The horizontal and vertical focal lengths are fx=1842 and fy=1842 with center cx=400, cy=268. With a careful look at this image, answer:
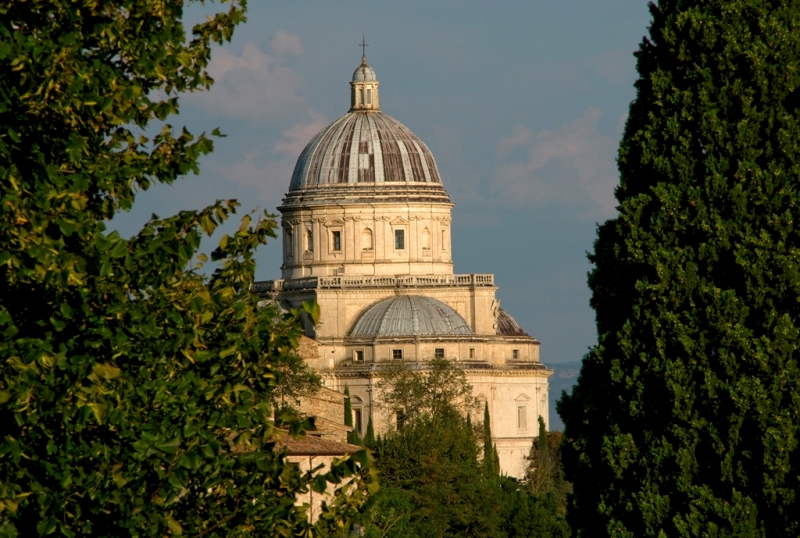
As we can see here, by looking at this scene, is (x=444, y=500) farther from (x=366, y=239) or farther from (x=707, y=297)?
(x=366, y=239)

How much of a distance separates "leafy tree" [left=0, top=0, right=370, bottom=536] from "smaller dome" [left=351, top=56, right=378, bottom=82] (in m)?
102

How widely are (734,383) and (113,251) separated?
7.88m

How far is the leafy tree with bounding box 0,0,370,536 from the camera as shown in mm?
12234

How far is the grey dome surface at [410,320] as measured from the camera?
10169 centimetres

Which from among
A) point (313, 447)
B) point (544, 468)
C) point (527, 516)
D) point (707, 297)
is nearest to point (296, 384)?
point (544, 468)

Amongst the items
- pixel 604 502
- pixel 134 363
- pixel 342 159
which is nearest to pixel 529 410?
pixel 342 159

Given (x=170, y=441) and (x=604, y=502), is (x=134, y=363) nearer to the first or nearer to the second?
(x=170, y=441)

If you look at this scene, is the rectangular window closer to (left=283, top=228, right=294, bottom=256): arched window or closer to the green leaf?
(left=283, top=228, right=294, bottom=256): arched window

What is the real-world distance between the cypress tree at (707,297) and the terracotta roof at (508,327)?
89.3m

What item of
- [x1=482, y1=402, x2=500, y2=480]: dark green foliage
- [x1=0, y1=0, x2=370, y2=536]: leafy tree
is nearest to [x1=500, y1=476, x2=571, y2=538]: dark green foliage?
[x1=482, y1=402, x2=500, y2=480]: dark green foliage

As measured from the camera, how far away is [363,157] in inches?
4395

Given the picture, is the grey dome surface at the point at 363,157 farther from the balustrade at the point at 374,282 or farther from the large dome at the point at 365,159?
the balustrade at the point at 374,282

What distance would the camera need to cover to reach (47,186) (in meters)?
12.4

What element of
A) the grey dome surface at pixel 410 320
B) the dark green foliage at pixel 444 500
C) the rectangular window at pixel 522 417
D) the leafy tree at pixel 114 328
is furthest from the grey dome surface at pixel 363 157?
the leafy tree at pixel 114 328
